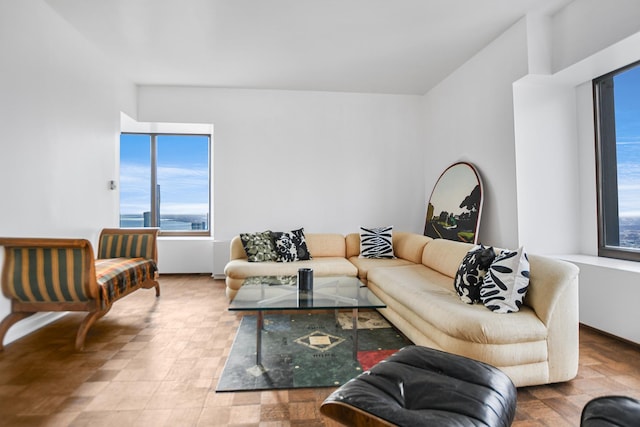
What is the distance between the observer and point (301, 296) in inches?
96.7

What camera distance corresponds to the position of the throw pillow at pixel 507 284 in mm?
1956

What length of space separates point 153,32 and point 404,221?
159 inches

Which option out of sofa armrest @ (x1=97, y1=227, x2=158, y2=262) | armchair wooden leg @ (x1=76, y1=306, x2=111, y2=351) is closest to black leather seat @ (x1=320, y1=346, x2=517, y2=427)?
armchair wooden leg @ (x1=76, y1=306, x2=111, y2=351)

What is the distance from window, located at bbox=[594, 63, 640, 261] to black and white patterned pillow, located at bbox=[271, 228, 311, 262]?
2.97m

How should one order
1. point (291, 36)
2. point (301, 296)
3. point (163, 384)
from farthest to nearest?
point (291, 36) → point (301, 296) → point (163, 384)

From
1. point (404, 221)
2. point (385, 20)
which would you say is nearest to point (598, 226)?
point (404, 221)

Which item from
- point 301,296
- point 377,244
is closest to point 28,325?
point 301,296

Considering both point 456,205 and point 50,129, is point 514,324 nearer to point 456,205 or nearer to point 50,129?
point 456,205

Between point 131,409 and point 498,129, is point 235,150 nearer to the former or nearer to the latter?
point 498,129

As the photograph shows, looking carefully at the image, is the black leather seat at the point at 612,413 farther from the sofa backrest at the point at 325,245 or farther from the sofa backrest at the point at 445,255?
the sofa backrest at the point at 325,245

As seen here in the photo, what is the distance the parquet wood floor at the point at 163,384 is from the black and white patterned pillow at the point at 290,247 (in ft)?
3.60

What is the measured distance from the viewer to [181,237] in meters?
5.24

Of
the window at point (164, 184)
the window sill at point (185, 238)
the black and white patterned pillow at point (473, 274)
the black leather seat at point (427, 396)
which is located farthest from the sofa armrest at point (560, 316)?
the window at point (164, 184)

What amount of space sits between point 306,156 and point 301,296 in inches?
116
